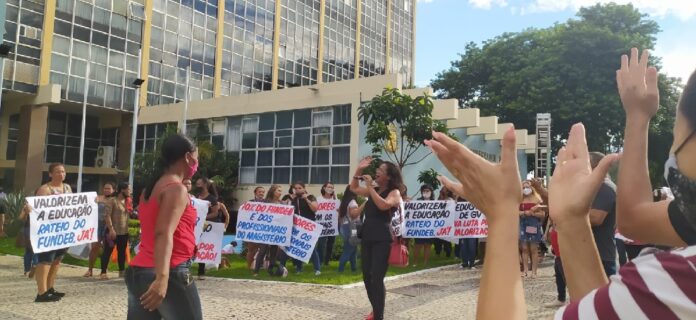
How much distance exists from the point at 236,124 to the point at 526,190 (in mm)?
22886

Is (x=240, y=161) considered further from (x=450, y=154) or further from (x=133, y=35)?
(x=450, y=154)

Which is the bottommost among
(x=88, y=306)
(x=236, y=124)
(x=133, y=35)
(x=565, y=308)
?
(x=88, y=306)

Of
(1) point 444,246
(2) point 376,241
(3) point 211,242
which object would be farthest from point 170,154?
(1) point 444,246

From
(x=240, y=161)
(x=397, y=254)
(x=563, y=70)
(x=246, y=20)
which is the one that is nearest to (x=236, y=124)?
(x=240, y=161)

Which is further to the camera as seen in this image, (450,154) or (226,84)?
(226,84)

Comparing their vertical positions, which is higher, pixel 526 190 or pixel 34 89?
pixel 34 89

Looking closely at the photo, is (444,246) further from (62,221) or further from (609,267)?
(62,221)

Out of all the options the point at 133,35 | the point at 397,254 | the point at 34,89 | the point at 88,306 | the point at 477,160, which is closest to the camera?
the point at 477,160

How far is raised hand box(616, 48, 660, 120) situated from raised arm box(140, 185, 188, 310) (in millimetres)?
2557

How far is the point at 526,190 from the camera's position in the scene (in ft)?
33.5

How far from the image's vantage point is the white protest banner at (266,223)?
35.9 feet

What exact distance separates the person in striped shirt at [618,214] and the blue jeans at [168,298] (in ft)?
7.13

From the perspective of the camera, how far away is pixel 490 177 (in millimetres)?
1313

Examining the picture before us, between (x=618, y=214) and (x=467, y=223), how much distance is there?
434 inches
